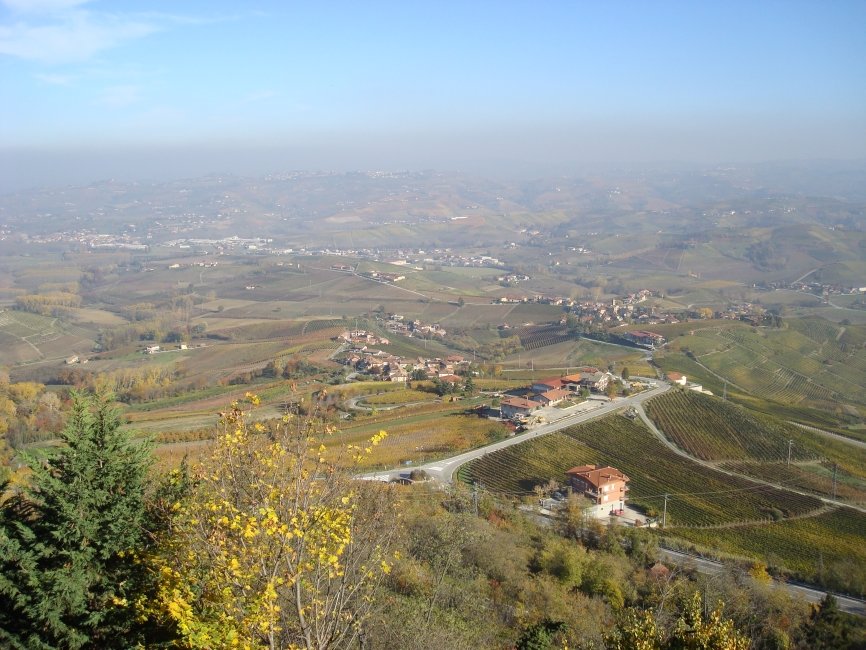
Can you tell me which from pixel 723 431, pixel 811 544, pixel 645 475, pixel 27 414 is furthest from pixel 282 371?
pixel 811 544

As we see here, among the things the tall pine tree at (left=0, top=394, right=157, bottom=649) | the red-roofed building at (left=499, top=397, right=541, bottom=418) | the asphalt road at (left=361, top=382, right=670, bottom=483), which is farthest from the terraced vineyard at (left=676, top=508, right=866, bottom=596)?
the tall pine tree at (left=0, top=394, right=157, bottom=649)

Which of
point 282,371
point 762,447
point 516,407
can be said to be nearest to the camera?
point 762,447

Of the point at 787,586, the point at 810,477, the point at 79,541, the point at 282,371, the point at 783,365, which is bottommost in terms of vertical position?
the point at 783,365

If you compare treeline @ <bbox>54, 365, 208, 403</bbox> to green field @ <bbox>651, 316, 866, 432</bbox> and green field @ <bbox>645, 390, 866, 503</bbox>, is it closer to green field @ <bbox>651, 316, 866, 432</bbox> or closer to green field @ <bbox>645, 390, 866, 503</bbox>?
green field @ <bbox>645, 390, 866, 503</bbox>

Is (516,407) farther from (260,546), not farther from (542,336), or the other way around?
(260,546)

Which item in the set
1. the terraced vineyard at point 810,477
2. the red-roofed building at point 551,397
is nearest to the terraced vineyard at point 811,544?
the terraced vineyard at point 810,477

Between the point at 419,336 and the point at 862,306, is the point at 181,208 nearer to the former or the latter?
the point at 419,336
